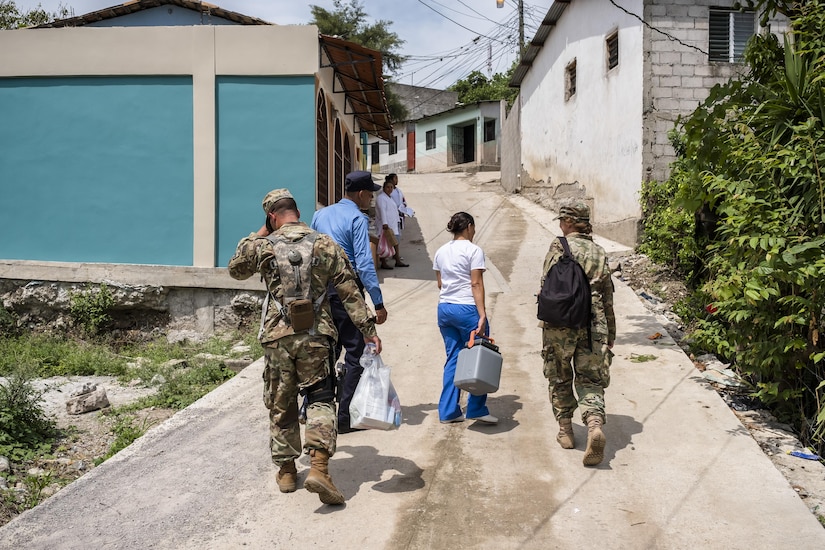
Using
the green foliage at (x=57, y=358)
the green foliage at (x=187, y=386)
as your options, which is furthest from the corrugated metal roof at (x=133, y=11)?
the green foliage at (x=187, y=386)

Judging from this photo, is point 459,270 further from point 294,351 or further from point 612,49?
point 612,49

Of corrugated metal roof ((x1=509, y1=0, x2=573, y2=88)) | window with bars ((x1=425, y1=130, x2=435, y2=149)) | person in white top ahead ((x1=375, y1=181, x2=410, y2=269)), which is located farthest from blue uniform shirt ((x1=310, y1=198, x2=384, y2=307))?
window with bars ((x1=425, y1=130, x2=435, y2=149))

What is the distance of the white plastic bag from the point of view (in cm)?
384

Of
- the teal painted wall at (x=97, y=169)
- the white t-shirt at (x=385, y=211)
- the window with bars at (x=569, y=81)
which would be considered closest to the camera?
the teal painted wall at (x=97, y=169)

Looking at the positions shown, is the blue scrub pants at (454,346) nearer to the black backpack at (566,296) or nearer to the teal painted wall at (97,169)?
the black backpack at (566,296)

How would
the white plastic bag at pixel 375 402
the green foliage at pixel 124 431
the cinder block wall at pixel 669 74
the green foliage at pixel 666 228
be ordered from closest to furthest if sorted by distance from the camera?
the white plastic bag at pixel 375 402 < the green foliage at pixel 124 431 < the green foliage at pixel 666 228 < the cinder block wall at pixel 669 74

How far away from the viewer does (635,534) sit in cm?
344

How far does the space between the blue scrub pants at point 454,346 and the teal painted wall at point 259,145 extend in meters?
5.10

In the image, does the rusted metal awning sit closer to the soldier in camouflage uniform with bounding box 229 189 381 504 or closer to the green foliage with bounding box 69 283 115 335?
the green foliage with bounding box 69 283 115 335

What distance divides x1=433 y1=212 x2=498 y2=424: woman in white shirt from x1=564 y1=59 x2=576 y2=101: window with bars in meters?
11.2

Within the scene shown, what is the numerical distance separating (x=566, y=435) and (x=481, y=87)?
125 ft

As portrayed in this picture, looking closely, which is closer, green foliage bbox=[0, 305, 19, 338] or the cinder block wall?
green foliage bbox=[0, 305, 19, 338]

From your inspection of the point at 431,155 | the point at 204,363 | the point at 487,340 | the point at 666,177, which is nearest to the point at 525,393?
the point at 487,340

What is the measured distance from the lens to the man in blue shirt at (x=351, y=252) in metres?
4.73
